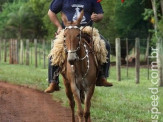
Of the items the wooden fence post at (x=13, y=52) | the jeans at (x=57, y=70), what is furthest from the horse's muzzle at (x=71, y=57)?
the wooden fence post at (x=13, y=52)

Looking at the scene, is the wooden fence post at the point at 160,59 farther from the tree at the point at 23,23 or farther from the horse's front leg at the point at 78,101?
the tree at the point at 23,23

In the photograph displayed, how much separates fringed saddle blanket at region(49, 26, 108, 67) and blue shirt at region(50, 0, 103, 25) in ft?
1.26

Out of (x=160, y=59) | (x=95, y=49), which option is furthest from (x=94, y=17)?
(x=160, y=59)

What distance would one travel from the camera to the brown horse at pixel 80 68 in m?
7.79

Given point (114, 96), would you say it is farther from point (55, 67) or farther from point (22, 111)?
point (55, 67)

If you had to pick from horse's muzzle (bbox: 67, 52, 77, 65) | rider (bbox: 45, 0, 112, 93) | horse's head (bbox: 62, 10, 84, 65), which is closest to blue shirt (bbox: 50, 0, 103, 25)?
rider (bbox: 45, 0, 112, 93)

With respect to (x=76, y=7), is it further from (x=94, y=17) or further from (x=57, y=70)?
(x=57, y=70)

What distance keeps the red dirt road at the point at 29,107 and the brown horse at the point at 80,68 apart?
1.42m

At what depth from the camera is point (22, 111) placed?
10.6 meters

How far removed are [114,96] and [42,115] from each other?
377 centimetres

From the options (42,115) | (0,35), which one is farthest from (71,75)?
(0,35)

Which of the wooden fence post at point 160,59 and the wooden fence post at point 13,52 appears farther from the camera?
the wooden fence post at point 13,52

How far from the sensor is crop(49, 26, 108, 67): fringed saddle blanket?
8414mm

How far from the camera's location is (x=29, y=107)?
1127cm
